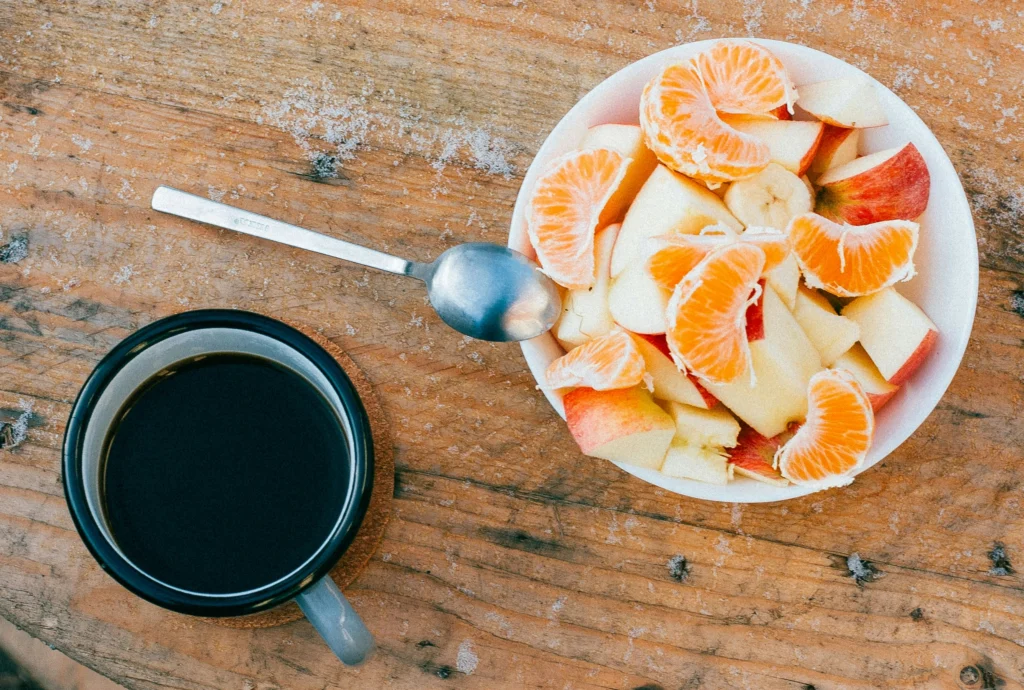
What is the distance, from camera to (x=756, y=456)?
30.6 inches

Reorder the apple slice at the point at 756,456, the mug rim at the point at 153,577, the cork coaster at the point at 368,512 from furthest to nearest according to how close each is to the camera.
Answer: the cork coaster at the point at 368,512 < the apple slice at the point at 756,456 < the mug rim at the point at 153,577

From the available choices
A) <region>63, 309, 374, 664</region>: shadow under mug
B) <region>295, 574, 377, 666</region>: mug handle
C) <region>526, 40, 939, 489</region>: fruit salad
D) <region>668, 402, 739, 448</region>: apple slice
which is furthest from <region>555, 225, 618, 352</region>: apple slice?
<region>295, 574, 377, 666</region>: mug handle

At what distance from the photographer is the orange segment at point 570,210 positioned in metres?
0.76

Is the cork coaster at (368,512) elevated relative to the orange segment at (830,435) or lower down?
lower down

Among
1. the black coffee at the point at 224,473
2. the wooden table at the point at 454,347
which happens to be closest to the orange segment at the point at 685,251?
the wooden table at the point at 454,347

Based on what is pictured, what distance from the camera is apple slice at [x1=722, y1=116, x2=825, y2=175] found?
77 cm

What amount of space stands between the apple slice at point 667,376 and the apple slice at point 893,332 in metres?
0.18

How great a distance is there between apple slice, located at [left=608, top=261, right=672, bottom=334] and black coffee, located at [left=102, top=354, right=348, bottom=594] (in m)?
0.31

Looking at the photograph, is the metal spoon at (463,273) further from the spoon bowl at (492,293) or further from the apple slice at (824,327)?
the apple slice at (824,327)

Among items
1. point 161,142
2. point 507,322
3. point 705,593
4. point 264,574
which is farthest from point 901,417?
point 161,142

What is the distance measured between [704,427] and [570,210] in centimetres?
26

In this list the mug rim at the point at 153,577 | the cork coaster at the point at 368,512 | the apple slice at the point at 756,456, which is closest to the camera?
the mug rim at the point at 153,577

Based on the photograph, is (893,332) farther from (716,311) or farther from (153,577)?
(153,577)

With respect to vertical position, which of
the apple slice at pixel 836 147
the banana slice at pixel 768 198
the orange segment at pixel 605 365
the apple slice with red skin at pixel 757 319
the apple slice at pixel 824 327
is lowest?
the orange segment at pixel 605 365
